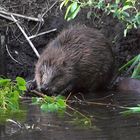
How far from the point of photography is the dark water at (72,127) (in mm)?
3861

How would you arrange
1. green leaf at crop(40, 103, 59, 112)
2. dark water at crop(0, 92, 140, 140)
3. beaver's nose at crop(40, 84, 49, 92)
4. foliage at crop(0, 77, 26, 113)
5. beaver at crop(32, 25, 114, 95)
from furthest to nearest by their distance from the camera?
beaver at crop(32, 25, 114, 95) → beaver's nose at crop(40, 84, 49, 92) → green leaf at crop(40, 103, 59, 112) → foliage at crop(0, 77, 26, 113) → dark water at crop(0, 92, 140, 140)

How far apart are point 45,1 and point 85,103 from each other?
2.39 m

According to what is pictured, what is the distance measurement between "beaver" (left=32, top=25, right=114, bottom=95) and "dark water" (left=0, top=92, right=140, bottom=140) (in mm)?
1027

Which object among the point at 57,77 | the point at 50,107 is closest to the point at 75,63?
the point at 57,77

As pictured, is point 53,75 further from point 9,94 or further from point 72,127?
point 72,127

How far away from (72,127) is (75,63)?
6.70 ft

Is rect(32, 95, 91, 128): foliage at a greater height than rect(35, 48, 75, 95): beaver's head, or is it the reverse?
rect(32, 95, 91, 128): foliage

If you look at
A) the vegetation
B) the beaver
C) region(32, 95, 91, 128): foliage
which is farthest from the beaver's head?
the vegetation

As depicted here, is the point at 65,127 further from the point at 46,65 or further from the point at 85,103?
the point at 46,65

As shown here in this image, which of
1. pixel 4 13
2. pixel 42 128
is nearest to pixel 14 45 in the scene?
pixel 4 13

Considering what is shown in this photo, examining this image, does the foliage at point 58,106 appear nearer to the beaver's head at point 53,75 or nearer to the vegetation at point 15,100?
the vegetation at point 15,100

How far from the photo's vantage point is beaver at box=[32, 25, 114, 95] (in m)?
5.93

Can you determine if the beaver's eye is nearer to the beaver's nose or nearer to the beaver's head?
the beaver's head

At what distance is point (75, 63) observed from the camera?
20.1 feet
